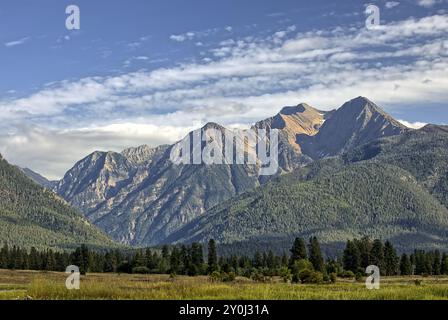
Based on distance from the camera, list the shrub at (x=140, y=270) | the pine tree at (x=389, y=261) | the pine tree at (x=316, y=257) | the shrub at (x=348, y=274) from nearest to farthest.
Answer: the shrub at (x=348, y=274), the pine tree at (x=316, y=257), the pine tree at (x=389, y=261), the shrub at (x=140, y=270)

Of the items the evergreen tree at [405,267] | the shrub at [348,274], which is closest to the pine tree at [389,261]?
the evergreen tree at [405,267]

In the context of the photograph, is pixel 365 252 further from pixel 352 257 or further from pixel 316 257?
Answer: pixel 316 257

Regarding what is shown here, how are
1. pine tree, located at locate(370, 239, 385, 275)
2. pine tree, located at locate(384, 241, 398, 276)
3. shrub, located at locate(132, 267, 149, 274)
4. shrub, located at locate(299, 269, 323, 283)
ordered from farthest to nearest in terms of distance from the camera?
shrub, located at locate(132, 267, 149, 274) < pine tree, located at locate(384, 241, 398, 276) < pine tree, located at locate(370, 239, 385, 275) < shrub, located at locate(299, 269, 323, 283)

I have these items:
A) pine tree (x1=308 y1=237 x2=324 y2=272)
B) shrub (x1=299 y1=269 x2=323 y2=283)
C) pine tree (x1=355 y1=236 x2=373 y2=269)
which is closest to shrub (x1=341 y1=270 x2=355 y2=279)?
pine tree (x1=308 y1=237 x2=324 y2=272)

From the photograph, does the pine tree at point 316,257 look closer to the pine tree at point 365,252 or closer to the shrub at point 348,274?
the shrub at point 348,274

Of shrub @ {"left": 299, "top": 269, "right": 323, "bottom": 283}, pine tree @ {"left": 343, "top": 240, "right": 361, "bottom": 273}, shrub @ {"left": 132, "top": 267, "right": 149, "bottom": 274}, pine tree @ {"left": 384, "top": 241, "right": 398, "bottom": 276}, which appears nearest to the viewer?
shrub @ {"left": 299, "top": 269, "right": 323, "bottom": 283}

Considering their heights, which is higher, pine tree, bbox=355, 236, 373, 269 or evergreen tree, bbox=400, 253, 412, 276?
pine tree, bbox=355, 236, 373, 269

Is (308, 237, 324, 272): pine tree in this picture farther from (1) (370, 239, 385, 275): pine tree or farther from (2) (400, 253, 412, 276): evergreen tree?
(2) (400, 253, 412, 276): evergreen tree

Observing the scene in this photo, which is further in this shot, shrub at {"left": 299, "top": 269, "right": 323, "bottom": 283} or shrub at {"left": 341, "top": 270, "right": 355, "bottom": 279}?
shrub at {"left": 341, "top": 270, "right": 355, "bottom": 279}

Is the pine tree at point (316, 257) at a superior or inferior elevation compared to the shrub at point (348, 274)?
superior
